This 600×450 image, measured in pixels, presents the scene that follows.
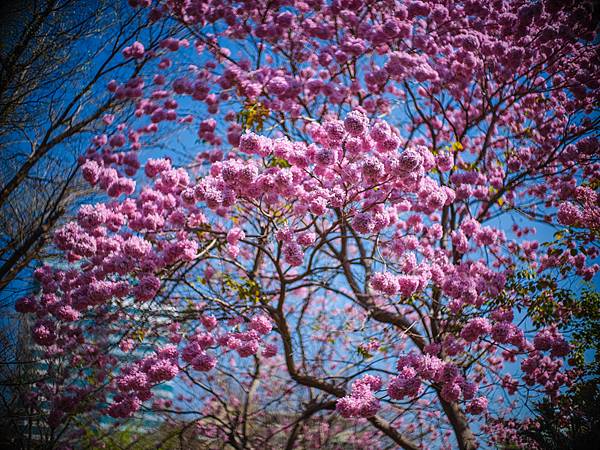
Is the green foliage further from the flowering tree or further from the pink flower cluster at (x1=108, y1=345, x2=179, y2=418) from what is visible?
the pink flower cluster at (x1=108, y1=345, x2=179, y2=418)

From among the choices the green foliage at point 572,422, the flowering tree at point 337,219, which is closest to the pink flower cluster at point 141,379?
the flowering tree at point 337,219

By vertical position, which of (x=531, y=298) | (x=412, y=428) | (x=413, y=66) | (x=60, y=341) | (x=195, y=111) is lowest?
(x=412, y=428)

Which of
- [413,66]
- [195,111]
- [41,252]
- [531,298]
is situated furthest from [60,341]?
[413,66]

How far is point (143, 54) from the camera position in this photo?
666cm

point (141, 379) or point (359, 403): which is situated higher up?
point (141, 379)

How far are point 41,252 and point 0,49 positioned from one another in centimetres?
313

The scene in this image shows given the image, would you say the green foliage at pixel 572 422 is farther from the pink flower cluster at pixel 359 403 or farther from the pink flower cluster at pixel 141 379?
the pink flower cluster at pixel 141 379

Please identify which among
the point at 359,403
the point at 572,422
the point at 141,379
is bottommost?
the point at 572,422

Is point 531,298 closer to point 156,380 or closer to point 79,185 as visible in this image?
point 156,380

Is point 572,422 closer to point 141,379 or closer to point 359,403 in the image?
point 359,403

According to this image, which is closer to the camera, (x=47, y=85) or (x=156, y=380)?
(x=156, y=380)

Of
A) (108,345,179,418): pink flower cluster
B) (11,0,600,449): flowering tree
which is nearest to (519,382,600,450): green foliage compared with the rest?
(11,0,600,449): flowering tree

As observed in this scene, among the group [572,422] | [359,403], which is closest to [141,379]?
[359,403]

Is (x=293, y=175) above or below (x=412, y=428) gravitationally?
above
